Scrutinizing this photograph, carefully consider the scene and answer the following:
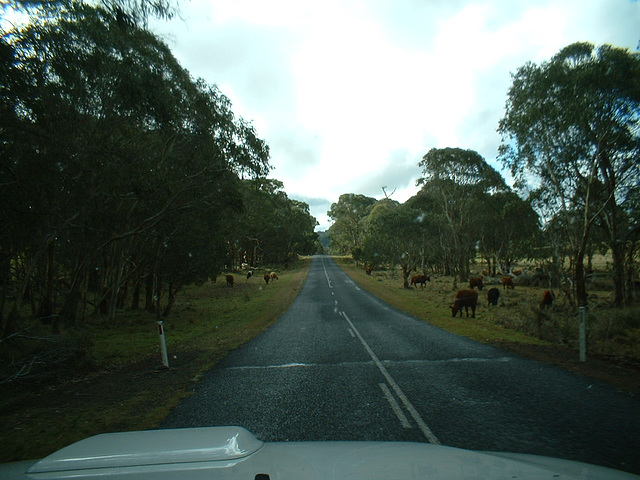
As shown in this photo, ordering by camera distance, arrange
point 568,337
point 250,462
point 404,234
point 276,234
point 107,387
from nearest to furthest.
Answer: point 250,462 → point 107,387 → point 568,337 → point 404,234 → point 276,234

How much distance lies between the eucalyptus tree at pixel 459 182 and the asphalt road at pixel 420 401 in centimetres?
2747

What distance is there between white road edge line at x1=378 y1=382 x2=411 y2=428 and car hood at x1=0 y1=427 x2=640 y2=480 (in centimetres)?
231

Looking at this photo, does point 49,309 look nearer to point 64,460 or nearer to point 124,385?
point 124,385

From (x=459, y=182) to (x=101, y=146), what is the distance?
103ft

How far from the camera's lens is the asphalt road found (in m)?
4.37

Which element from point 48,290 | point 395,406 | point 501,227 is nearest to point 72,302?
point 48,290

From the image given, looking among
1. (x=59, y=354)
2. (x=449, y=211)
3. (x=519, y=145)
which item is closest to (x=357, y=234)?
(x=449, y=211)

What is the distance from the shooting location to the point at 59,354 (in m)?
8.80

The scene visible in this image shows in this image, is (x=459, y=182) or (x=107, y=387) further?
(x=459, y=182)

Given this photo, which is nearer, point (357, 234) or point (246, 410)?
point (246, 410)

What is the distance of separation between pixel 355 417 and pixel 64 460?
3717 mm

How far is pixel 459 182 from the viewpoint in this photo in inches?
1385

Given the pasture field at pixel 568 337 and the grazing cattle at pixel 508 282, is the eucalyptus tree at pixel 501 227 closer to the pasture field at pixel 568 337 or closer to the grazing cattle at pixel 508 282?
the grazing cattle at pixel 508 282

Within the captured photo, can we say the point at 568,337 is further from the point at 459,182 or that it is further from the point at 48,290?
the point at 459,182
